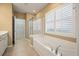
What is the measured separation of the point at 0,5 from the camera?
6695 millimetres

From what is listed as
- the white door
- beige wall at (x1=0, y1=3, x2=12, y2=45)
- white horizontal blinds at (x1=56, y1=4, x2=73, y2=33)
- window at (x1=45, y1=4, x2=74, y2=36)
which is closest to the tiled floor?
the white door

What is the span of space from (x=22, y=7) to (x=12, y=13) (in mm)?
625

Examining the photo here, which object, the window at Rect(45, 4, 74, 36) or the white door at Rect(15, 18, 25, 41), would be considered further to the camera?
the white door at Rect(15, 18, 25, 41)

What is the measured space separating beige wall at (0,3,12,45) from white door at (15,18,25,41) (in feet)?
1.51

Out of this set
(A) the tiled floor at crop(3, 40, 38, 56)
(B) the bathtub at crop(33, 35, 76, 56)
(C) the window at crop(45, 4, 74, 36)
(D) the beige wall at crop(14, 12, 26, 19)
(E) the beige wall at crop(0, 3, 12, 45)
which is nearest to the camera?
(B) the bathtub at crop(33, 35, 76, 56)

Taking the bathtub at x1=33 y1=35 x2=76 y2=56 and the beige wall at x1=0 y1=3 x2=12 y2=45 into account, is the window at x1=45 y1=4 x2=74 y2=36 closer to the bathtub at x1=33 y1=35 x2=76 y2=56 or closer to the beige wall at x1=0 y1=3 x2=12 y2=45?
the bathtub at x1=33 y1=35 x2=76 y2=56

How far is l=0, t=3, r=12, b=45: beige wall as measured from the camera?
668 centimetres

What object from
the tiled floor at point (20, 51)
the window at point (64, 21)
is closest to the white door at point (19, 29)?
the tiled floor at point (20, 51)

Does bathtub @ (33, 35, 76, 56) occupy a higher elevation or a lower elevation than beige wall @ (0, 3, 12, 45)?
lower

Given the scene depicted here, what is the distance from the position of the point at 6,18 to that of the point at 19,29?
89 cm

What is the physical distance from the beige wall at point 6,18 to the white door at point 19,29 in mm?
460

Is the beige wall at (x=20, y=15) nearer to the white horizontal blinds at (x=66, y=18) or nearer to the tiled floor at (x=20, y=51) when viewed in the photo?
the tiled floor at (x=20, y=51)

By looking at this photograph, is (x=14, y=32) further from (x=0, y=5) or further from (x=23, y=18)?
(x=0, y=5)

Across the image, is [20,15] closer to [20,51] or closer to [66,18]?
[20,51]
